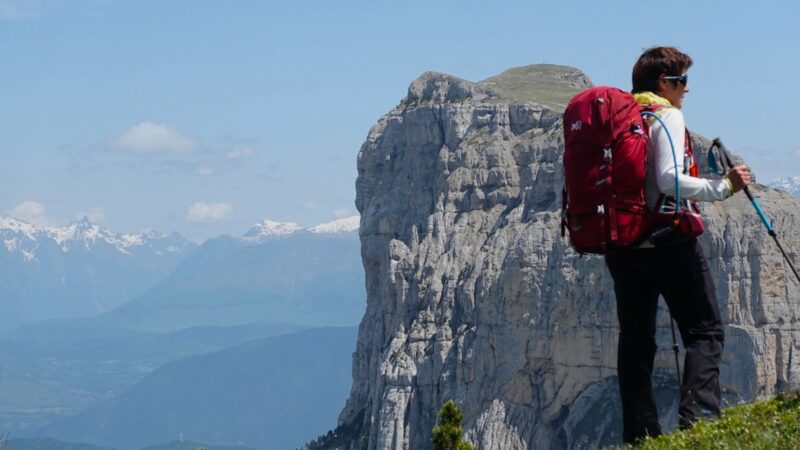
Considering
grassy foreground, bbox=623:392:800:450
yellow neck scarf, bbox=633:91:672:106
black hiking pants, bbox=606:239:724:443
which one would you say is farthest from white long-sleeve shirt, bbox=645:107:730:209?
grassy foreground, bbox=623:392:800:450

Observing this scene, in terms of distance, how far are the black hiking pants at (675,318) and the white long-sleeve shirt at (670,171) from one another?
0.62 metres

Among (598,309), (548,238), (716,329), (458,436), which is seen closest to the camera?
(716,329)

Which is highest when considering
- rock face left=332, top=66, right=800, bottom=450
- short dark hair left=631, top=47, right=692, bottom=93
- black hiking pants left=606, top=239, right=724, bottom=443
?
rock face left=332, top=66, right=800, bottom=450

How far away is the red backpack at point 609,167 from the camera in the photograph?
14555mm

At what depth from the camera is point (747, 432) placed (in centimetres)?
1396

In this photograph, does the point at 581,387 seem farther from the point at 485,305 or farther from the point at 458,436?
the point at 458,436

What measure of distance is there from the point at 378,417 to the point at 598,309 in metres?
34.0

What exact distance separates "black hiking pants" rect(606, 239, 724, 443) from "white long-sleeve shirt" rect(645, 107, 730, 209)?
2.02 feet

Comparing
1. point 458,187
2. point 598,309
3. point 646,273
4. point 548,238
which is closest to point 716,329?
point 646,273

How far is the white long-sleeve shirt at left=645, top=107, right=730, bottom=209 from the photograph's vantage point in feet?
47.4

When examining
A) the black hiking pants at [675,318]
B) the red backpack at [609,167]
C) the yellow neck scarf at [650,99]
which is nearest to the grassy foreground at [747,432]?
the black hiking pants at [675,318]

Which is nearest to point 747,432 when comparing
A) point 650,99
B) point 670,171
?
point 670,171

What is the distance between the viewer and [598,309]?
114375 millimetres

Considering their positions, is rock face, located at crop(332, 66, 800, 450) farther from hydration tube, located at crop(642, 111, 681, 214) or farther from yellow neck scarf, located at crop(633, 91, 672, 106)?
hydration tube, located at crop(642, 111, 681, 214)
